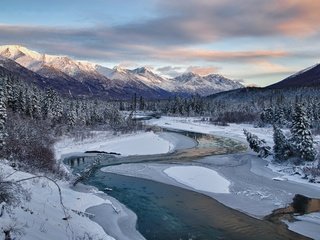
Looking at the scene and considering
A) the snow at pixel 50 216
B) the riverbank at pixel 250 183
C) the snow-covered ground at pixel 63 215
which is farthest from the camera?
the riverbank at pixel 250 183

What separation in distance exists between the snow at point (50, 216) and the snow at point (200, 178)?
11.4 metres

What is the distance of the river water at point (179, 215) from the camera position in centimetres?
2517

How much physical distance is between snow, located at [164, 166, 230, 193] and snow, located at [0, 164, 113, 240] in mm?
11420

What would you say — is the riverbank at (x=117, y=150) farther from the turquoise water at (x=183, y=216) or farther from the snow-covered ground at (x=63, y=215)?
the turquoise water at (x=183, y=216)

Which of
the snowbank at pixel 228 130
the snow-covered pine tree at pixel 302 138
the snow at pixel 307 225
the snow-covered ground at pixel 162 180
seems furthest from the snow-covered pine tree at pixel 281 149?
the snow at pixel 307 225

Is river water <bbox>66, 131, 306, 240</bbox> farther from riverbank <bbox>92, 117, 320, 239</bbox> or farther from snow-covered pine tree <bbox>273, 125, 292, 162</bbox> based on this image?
snow-covered pine tree <bbox>273, 125, 292, 162</bbox>

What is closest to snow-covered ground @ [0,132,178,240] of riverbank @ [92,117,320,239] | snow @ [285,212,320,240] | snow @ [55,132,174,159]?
riverbank @ [92,117,320,239]

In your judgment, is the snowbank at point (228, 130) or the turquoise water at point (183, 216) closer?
the turquoise water at point (183, 216)

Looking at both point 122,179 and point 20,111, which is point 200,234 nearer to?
point 122,179

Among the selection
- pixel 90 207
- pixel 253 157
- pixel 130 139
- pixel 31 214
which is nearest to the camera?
pixel 31 214

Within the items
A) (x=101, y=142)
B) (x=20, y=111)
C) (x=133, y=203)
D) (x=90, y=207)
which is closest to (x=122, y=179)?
(x=133, y=203)

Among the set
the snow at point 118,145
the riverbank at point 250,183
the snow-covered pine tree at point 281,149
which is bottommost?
the riverbank at point 250,183

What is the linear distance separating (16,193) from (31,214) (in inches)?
87.7

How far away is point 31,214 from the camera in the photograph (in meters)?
18.6
